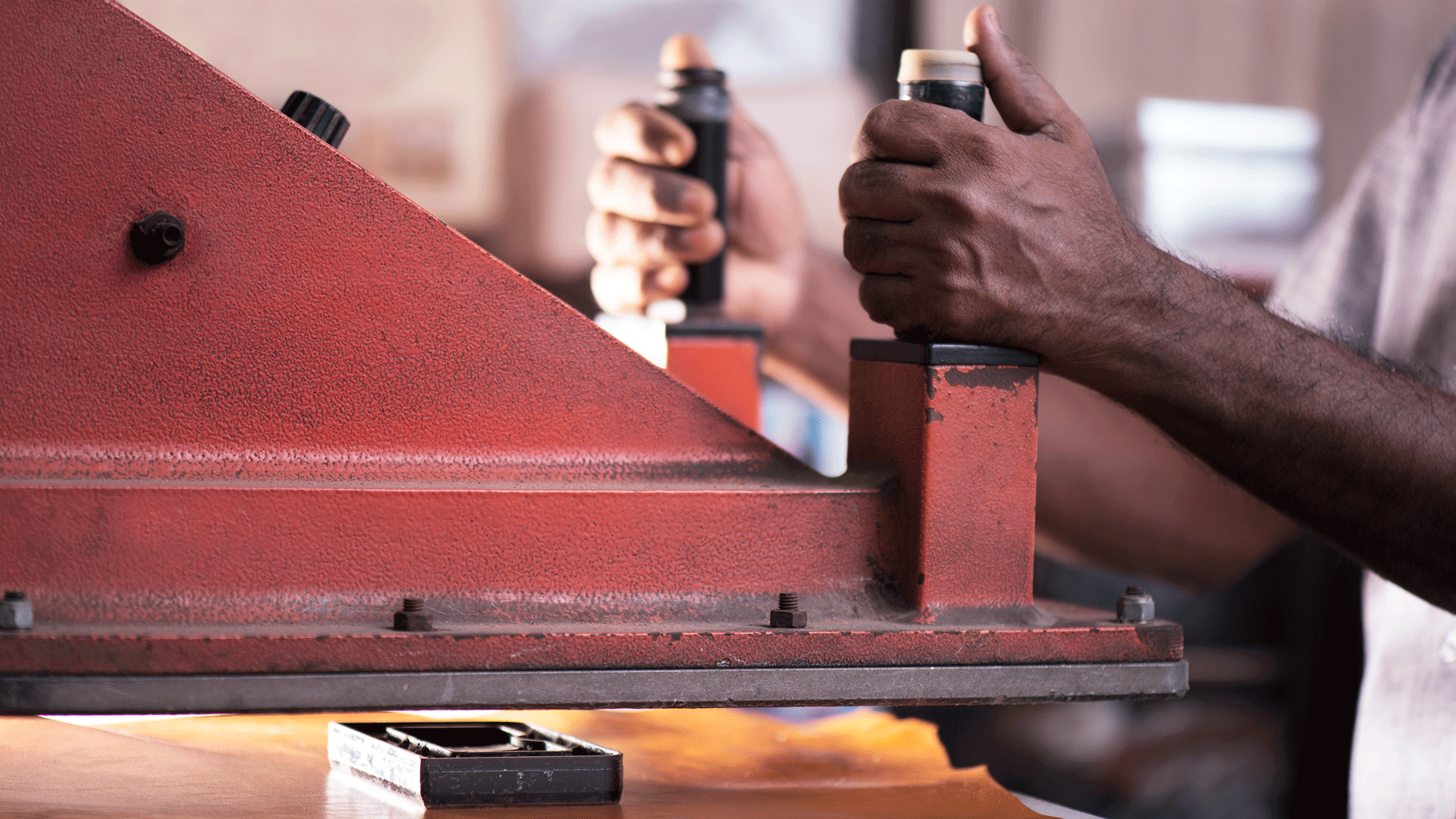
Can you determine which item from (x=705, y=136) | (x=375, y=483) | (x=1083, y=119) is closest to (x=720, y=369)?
(x=705, y=136)

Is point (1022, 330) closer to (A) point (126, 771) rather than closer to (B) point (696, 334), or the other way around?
(B) point (696, 334)

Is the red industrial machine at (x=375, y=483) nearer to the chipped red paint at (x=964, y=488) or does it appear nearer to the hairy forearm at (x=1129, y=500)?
the chipped red paint at (x=964, y=488)

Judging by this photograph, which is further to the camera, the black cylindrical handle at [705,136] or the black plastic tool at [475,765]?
the black cylindrical handle at [705,136]

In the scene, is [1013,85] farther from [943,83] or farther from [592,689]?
[592,689]

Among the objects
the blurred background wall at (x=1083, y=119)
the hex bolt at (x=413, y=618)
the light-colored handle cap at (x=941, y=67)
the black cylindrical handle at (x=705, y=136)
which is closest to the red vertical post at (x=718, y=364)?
the black cylindrical handle at (x=705, y=136)

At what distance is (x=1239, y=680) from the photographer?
11.0ft

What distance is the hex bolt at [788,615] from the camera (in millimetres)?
868

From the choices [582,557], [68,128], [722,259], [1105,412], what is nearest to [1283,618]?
[1105,412]

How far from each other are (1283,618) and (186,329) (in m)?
3.09

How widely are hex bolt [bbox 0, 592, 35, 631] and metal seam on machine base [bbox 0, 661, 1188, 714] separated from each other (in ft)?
0.10

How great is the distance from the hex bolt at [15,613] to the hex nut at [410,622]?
0.19 m

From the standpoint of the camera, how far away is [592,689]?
0.83 m

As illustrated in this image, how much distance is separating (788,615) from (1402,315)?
1.21 meters

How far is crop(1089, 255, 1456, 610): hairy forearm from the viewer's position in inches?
41.1
